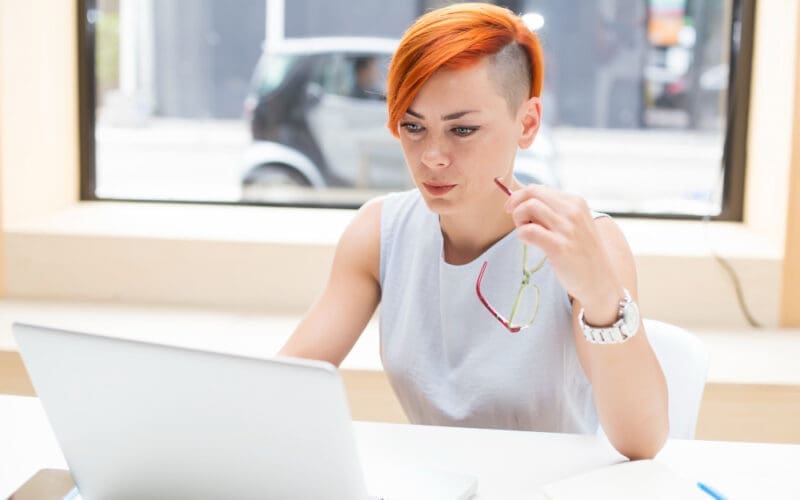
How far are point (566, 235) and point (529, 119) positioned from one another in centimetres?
38

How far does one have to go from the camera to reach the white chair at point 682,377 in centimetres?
155

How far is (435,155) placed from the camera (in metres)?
1.41

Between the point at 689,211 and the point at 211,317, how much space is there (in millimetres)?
1544

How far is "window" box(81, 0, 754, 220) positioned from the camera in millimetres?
3145

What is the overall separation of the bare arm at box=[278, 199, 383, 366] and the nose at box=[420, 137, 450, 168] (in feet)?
1.10

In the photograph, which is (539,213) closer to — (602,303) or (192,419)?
(602,303)

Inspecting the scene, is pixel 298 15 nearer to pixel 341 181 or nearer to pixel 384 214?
pixel 341 181

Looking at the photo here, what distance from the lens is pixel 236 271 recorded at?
9.24 ft

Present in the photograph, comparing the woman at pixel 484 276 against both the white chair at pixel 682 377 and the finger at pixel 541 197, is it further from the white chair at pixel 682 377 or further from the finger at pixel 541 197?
the white chair at pixel 682 377

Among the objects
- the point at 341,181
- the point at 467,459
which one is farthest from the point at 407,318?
the point at 341,181

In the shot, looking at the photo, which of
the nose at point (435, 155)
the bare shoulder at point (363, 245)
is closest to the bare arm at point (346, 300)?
the bare shoulder at point (363, 245)

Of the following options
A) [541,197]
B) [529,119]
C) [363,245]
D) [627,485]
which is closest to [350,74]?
[363,245]

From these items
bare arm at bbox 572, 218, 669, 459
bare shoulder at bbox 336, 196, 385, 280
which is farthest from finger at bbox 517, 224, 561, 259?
bare shoulder at bbox 336, 196, 385, 280

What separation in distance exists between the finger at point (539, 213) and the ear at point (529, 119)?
0.33m
